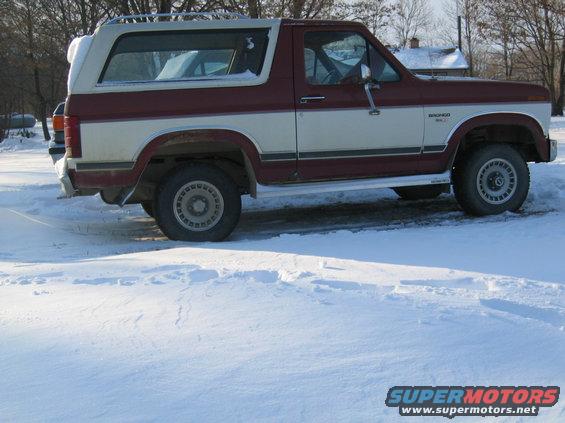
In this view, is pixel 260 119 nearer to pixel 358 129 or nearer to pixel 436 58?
pixel 358 129

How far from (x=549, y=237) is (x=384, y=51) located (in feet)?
8.17

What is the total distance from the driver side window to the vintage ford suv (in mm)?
12

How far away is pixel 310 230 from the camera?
682 centimetres

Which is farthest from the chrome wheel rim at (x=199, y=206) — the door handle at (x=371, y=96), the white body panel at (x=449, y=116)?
the white body panel at (x=449, y=116)

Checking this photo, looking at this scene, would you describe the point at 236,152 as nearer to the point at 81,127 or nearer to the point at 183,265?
the point at 81,127

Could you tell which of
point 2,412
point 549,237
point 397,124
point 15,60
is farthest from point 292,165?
point 15,60

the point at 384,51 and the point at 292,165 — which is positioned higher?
the point at 384,51

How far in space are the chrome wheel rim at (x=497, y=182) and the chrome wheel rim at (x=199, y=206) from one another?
291cm

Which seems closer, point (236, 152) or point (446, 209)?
point (236, 152)

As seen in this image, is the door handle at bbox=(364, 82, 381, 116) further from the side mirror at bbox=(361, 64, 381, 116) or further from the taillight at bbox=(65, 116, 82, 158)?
the taillight at bbox=(65, 116, 82, 158)

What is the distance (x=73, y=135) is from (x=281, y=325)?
342cm

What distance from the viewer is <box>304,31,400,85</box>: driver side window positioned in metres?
6.20

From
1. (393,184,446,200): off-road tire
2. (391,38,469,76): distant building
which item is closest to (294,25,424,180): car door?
(393,184,446,200): off-road tire

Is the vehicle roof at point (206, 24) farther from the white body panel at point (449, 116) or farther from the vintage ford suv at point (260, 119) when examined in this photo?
the white body panel at point (449, 116)
